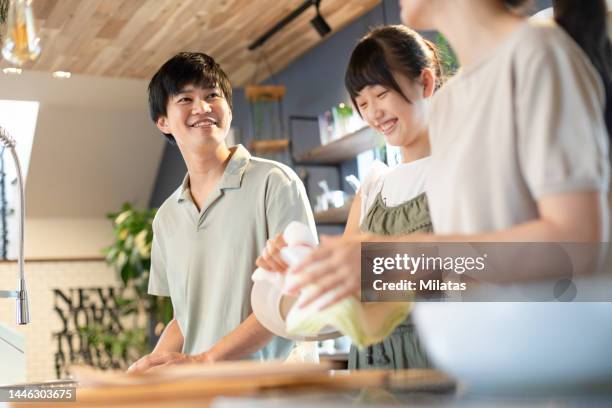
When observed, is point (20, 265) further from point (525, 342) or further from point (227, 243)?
point (525, 342)

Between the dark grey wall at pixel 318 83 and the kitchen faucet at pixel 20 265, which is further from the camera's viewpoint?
the dark grey wall at pixel 318 83

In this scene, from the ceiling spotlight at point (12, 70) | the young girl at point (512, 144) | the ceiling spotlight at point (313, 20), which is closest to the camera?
the young girl at point (512, 144)

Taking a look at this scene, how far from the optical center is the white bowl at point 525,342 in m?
0.62

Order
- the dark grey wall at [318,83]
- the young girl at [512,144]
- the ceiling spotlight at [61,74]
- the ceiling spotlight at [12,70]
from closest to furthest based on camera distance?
the young girl at [512,144] → the ceiling spotlight at [12,70] → the ceiling spotlight at [61,74] → the dark grey wall at [318,83]

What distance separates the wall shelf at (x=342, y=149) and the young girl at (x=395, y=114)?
6.19 feet

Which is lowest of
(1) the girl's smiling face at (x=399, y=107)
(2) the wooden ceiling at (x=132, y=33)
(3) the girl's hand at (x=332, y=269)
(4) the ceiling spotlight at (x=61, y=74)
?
(3) the girl's hand at (x=332, y=269)

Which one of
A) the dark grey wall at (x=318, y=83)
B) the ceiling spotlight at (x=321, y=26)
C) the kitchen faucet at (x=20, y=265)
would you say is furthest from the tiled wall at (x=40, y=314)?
the ceiling spotlight at (x=321, y=26)

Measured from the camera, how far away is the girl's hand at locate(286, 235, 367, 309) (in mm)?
729

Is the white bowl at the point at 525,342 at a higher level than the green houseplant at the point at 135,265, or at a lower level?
lower

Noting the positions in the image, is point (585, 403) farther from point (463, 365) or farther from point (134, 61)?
point (134, 61)

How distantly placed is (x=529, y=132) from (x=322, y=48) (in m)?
2.79

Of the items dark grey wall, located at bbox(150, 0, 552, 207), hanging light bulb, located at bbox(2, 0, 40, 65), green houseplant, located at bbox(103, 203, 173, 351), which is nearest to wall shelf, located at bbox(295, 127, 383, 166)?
dark grey wall, located at bbox(150, 0, 552, 207)

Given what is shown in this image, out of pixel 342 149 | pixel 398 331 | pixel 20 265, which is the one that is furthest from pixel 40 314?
pixel 342 149

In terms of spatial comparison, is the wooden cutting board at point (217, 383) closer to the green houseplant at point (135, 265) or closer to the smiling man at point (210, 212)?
the smiling man at point (210, 212)
